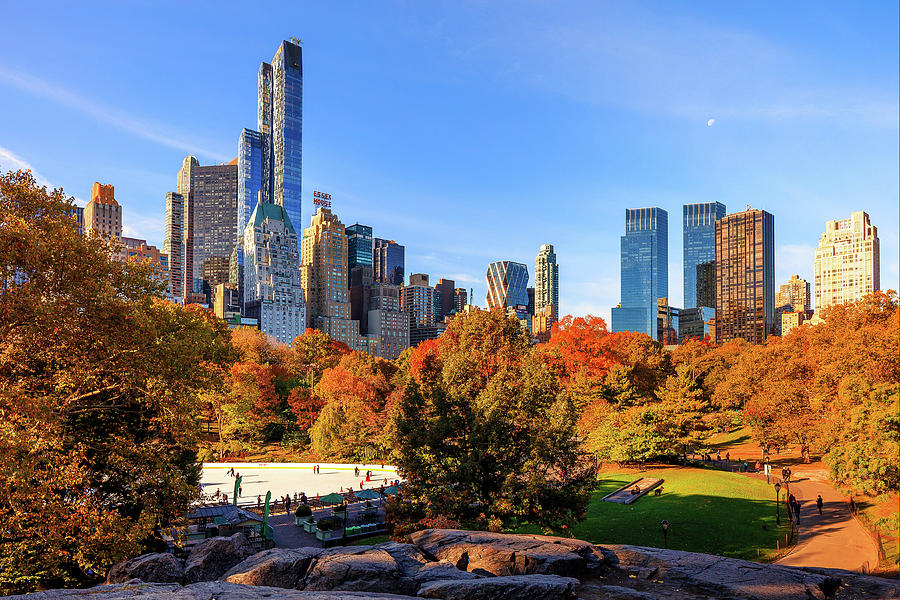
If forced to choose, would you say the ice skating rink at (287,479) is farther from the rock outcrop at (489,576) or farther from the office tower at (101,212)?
the office tower at (101,212)

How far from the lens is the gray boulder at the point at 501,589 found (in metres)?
10.4

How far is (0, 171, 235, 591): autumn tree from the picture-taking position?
1295cm

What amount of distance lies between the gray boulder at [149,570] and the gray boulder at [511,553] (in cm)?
693

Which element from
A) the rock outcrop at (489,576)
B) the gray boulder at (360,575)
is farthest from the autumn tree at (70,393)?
the gray boulder at (360,575)

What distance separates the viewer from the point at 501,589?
10.4 meters

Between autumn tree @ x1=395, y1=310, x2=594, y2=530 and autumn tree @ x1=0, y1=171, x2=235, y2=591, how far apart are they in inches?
303

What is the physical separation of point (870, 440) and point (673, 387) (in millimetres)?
29939

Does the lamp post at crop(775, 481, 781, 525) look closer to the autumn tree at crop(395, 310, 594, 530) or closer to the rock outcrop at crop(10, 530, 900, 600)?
the autumn tree at crop(395, 310, 594, 530)

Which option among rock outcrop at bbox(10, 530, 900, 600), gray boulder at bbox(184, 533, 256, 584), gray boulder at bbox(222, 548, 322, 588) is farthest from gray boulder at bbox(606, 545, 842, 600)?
gray boulder at bbox(184, 533, 256, 584)

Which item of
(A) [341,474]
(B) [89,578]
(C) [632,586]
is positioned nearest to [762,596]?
(C) [632,586]

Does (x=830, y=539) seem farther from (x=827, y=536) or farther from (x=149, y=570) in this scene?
(x=149, y=570)

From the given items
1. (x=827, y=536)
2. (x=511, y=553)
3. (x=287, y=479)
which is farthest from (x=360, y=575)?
(x=287, y=479)

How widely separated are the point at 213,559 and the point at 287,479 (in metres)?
31.5

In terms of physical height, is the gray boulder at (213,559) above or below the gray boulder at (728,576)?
below
